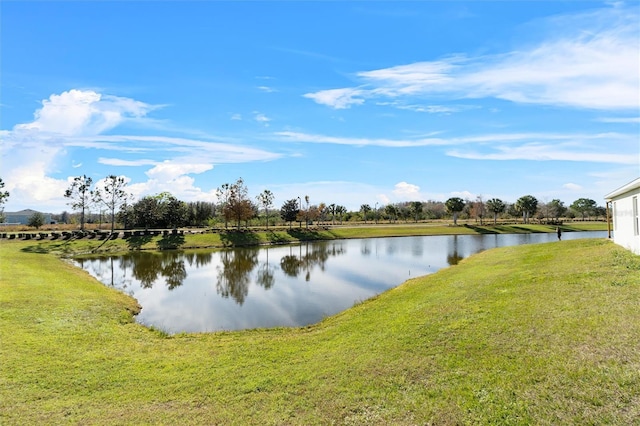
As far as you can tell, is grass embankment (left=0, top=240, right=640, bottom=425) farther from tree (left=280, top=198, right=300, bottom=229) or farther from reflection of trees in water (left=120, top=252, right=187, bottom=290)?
tree (left=280, top=198, right=300, bottom=229)

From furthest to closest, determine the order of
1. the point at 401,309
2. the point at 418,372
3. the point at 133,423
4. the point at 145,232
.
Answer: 1. the point at 145,232
2. the point at 401,309
3. the point at 418,372
4. the point at 133,423

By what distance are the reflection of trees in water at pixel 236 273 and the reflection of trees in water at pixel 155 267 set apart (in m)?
3.31

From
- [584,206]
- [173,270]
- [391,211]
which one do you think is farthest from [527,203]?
[173,270]

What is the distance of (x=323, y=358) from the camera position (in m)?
9.23

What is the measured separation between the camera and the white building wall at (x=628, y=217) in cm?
1569

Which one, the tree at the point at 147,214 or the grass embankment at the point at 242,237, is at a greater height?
the tree at the point at 147,214

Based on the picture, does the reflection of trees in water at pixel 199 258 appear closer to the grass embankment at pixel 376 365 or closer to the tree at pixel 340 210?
the grass embankment at pixel 376 365

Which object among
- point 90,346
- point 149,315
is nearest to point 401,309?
point 90,346

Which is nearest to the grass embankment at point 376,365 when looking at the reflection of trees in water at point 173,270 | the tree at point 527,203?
the reflection of trees in water at point 173,270

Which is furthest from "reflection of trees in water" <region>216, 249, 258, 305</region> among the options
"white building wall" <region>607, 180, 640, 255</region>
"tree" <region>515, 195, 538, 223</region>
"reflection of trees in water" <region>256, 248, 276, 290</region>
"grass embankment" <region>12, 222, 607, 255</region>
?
"tree" <region>515, 195, 538, 223</region>

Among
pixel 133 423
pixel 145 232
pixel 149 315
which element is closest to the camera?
pixel 133 423

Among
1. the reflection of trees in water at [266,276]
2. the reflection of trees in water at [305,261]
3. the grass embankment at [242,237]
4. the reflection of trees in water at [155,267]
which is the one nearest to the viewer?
the reflection of trees in water at [266,276]

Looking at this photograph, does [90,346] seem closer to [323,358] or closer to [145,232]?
[323,358]

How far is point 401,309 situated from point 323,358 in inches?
204
